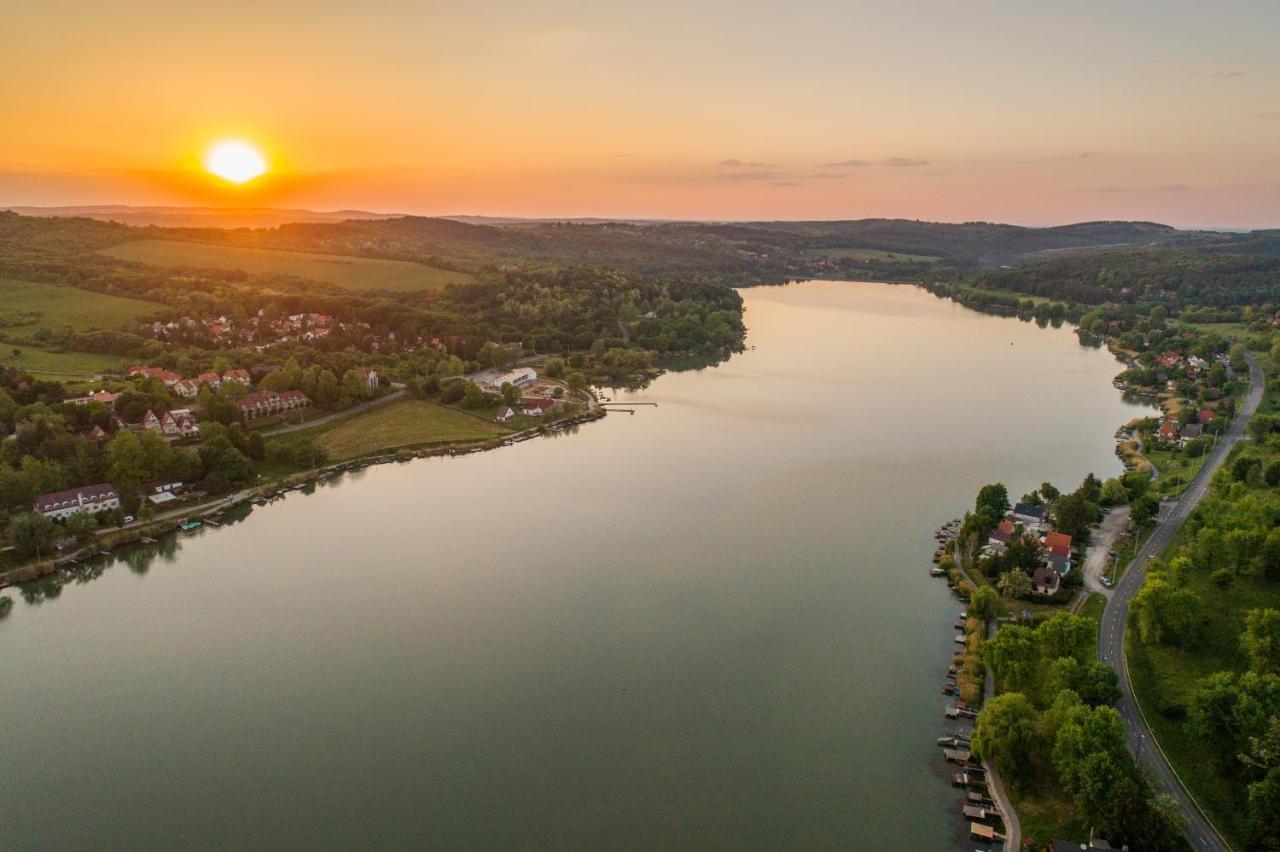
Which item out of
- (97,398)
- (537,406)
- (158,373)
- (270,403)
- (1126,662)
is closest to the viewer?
(1126,662)

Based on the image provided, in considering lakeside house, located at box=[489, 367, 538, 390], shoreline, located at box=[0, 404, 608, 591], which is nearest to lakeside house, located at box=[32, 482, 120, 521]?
shoreline, located at box=[0, 404, 608, 591]

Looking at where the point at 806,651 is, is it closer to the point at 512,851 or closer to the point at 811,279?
the point at 512,851

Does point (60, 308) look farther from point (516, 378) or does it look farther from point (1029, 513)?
point (1029, 513)

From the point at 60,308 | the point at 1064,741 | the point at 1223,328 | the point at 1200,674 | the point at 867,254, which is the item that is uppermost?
the point at 867,254

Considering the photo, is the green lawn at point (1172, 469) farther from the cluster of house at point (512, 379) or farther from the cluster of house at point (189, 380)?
the cluster of house at point (189, 380)

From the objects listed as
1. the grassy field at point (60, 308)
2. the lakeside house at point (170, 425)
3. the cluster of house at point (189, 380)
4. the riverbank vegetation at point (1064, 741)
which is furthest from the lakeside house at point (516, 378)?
the riverbank vegetation at point (1064, 741)

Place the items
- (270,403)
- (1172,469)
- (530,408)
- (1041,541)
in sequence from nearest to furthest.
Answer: (1041,541) < (1172,469) < (270,403) < (530,408)

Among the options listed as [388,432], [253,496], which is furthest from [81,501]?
[388,432]

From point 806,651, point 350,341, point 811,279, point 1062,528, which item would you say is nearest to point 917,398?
point 1062,528
